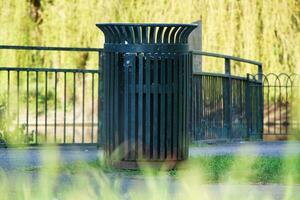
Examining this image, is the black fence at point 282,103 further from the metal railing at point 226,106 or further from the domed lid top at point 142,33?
the domed lid top at point 142,33

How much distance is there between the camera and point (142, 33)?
11445 mm

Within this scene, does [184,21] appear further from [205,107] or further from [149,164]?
[149,164]

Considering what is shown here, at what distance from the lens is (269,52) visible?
837 inches

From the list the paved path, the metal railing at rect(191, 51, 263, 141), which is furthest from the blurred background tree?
the paved path

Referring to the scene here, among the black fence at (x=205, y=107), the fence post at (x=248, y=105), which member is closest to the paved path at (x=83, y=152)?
the black fence at (x=205, y=107)

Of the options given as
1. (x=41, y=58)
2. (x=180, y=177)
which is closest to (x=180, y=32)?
(x=180, y=177)

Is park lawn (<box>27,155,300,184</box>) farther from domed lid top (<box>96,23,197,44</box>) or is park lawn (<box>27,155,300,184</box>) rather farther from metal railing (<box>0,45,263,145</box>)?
metal railing (<box>0,45,263,145</box>)

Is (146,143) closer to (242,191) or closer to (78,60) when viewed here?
(242,191)

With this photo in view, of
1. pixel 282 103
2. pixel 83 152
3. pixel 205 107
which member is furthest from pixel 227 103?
pixel 282 103

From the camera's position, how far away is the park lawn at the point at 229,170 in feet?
35.2

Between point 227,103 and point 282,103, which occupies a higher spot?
point 282,103

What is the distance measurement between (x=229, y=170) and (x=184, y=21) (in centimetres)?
986

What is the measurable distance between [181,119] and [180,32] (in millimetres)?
866

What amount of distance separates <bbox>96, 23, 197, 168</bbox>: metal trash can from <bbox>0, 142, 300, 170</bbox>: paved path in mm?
1175
